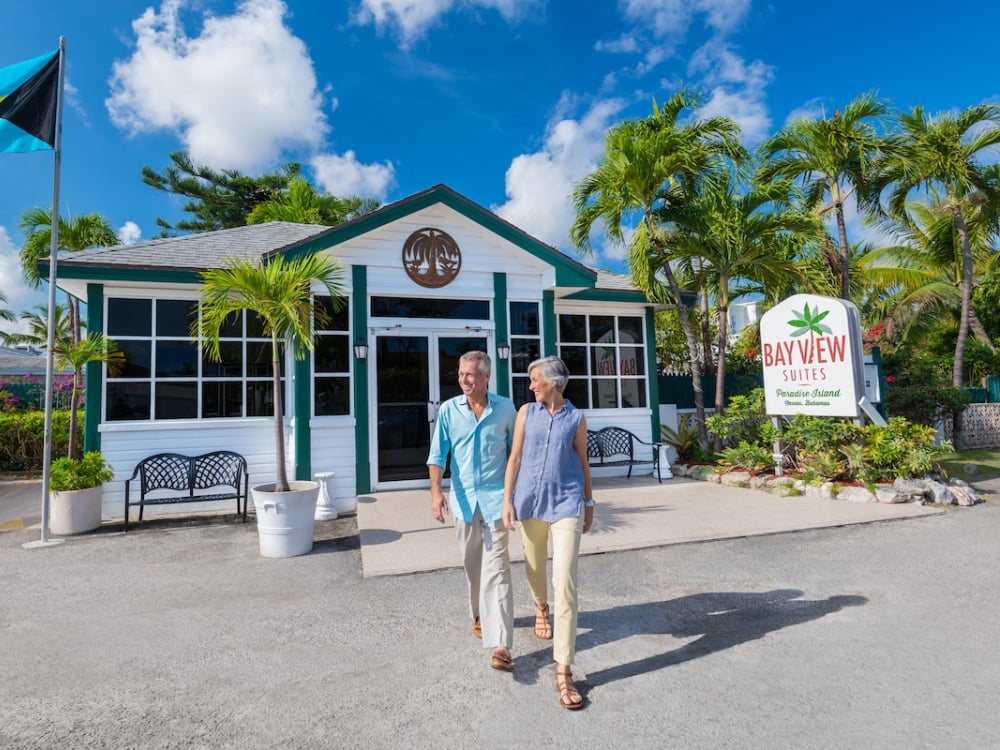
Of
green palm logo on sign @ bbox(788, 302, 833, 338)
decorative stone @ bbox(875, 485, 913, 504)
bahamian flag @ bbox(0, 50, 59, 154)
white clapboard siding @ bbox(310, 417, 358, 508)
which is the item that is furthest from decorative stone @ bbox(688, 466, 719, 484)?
bahamian flag @ bbox(0, 50, 59, 154)

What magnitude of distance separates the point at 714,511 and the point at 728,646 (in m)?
3.67

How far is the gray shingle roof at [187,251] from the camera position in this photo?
7137 millimetres

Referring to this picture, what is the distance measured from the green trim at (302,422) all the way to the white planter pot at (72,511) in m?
2.21

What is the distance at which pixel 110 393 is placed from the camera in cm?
731

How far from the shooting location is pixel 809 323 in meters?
8.13

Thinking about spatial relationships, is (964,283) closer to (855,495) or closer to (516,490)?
(855,495)

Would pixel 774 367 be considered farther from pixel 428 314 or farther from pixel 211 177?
pixel 211 177

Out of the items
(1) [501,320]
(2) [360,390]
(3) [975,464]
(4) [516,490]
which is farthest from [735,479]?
(4) [516,490]

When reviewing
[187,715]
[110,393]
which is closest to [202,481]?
[110,393]

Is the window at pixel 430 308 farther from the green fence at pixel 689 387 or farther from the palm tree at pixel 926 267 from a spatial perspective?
the palm tree at pixel 926 267

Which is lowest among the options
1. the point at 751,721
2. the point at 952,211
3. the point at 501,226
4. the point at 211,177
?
the point at 751,721

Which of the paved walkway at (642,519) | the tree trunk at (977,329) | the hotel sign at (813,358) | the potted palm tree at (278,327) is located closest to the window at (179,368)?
the potted palm tree at (278,327)

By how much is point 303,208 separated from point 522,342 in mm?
14265

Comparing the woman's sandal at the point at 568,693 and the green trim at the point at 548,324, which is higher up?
the green trim at the point at 548,324
